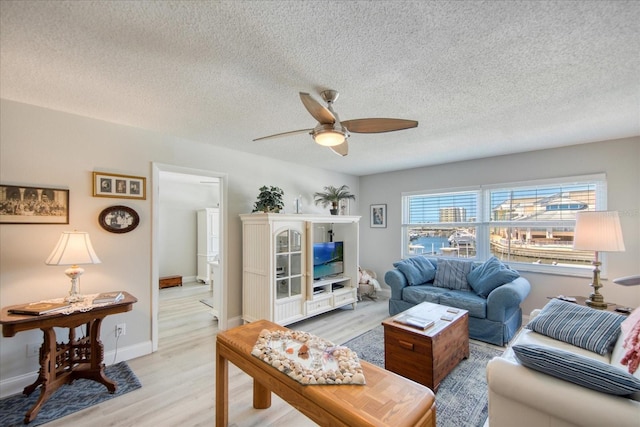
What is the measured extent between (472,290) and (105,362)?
4.29 meters

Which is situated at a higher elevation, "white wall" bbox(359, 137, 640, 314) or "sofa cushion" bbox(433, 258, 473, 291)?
"white wall" bbox(359, 137, 640, 314)

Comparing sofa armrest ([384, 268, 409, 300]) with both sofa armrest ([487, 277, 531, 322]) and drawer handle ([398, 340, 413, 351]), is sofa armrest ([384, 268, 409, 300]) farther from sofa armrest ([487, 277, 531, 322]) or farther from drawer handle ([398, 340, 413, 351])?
drawer handle ([398, 340, 413, 351])

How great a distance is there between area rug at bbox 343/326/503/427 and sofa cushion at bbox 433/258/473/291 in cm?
78

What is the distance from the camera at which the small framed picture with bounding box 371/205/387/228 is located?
211 inches

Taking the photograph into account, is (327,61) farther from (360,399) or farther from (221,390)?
(221,390)

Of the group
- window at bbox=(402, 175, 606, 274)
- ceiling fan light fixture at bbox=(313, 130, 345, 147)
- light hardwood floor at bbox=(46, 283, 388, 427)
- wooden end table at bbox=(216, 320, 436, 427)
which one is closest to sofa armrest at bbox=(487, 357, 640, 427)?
wooden end table at bbox=(216, 320, 436, 427)

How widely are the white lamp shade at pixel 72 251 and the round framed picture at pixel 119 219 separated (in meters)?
0.42

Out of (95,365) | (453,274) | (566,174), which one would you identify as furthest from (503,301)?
(95,365)

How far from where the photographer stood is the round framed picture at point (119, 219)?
2713 mm

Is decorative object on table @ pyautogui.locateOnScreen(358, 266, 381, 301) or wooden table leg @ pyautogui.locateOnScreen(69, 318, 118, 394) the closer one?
wooden table leg @ pyautogui.locateOnScreen(69, 318, 118, 394)

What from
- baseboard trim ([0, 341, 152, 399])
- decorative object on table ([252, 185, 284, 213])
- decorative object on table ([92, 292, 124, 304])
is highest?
decorative object on table ([252, 185, 284, 213])

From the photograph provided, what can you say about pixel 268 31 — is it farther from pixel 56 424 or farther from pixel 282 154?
pixel 56 424

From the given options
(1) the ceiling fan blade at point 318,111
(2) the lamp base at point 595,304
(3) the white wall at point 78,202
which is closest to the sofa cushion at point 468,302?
(2) the lamp base at point 595,304

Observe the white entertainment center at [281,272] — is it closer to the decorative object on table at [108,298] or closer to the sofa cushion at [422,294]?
the sofa cushion at [422,294]
